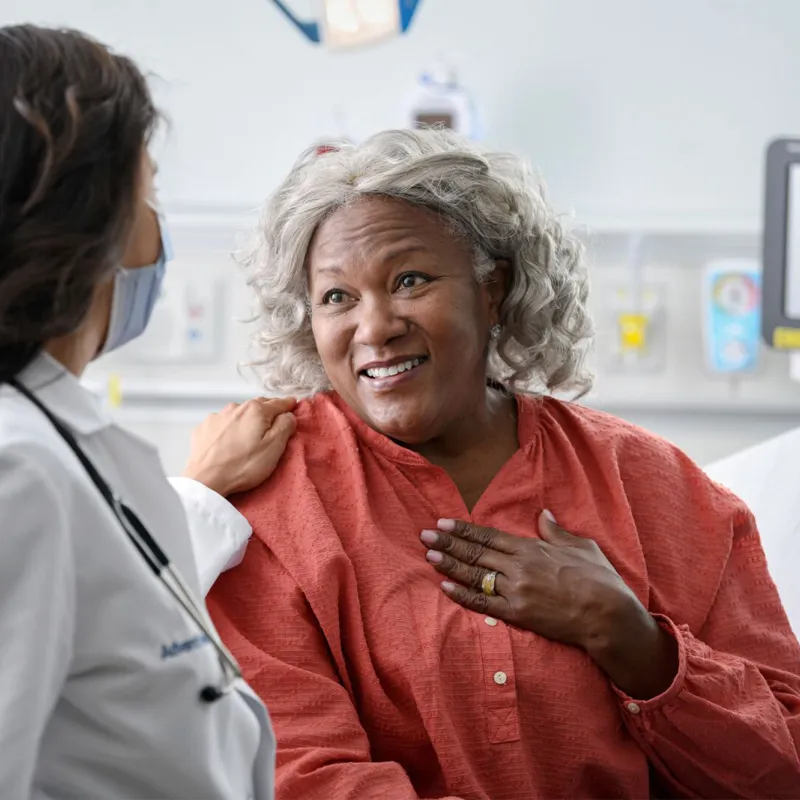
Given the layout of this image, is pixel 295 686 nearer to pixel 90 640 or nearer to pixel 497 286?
pixel 90 640

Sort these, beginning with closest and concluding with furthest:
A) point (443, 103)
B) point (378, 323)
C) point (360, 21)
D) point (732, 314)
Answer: point (378, 323) → point (360, 21) → point (443, 103) → point (732, 314)

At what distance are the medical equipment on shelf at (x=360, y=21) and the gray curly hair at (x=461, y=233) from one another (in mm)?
324

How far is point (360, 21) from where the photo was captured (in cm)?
190

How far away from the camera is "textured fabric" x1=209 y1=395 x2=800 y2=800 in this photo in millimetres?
1355

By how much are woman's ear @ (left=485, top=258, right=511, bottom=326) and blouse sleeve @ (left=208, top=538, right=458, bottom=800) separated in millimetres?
534

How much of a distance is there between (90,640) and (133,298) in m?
0.32

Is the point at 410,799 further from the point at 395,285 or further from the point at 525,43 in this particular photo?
the point at 525,43

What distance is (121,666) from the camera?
852mm

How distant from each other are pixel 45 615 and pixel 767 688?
1.07 meters

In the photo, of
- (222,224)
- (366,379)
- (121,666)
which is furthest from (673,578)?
(222,224)

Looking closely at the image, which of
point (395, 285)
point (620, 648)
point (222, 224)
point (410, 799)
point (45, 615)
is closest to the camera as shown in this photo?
point (45, 615)

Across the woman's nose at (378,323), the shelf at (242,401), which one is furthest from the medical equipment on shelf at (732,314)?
the woman's nose at (378,323)

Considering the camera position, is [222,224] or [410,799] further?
[222,224]

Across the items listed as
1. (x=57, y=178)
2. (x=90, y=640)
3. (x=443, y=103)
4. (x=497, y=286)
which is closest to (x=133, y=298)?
(x=57, y=178)
